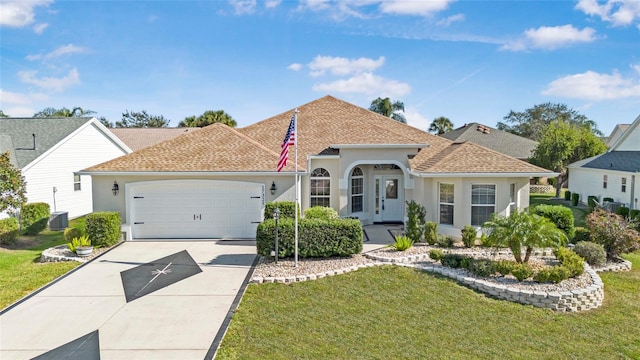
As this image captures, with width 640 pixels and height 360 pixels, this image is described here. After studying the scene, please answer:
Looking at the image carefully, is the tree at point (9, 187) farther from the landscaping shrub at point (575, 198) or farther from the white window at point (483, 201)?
the landscaping shrub at point (575, 198)

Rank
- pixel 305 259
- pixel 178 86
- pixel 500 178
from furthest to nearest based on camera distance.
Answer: pixel 178 86 → pixel 500 178 → pixel 305 259

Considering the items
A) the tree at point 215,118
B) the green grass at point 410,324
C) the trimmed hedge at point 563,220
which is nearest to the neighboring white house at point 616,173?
the trimmed hedge at point 563,220

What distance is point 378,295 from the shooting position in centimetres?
934

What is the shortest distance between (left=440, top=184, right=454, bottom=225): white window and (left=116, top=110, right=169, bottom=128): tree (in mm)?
70594

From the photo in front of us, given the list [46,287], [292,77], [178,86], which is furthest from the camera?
[178,86]

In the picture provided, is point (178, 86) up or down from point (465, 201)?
A: up

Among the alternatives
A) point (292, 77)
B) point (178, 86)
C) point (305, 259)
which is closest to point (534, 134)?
point (292, 77)

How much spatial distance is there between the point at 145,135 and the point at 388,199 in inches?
1037

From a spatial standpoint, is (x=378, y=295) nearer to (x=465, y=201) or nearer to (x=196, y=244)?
(x=465, y=201)

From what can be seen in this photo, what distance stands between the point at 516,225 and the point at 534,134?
58321 millimetres

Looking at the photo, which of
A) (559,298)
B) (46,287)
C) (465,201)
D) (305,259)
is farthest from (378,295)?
(46,287)

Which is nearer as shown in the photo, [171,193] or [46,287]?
[46,287]

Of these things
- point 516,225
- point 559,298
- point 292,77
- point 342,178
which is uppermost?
point 292,77

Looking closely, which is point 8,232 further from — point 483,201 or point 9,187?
point 483,201
